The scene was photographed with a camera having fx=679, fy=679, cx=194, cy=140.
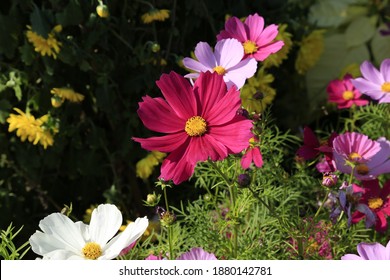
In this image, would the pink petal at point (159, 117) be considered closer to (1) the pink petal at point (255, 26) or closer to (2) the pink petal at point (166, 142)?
(2) the pink petal at point (166, 142)

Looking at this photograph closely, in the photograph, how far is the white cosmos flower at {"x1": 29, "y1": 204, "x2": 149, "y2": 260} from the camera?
0.80 metres

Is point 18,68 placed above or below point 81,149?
above

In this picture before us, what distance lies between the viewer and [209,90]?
0.84 meters

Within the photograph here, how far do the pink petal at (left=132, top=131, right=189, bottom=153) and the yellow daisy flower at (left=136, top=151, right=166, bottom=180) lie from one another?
0.74 m

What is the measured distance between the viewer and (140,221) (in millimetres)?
805

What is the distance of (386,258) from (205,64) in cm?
38

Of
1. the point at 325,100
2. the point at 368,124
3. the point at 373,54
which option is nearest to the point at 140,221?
the point at 368,124

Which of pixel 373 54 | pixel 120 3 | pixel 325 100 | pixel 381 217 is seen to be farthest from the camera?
pixel 373 54

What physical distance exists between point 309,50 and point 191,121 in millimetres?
1093

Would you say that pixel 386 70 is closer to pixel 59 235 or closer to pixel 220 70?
pixel 220 70

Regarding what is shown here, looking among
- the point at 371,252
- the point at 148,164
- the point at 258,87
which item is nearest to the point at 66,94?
the point at 148,164

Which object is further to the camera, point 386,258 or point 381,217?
point 381,217
